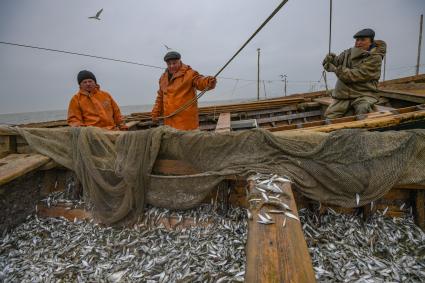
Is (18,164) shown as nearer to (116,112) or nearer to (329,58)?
(116,112)

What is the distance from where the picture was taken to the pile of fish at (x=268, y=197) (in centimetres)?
238

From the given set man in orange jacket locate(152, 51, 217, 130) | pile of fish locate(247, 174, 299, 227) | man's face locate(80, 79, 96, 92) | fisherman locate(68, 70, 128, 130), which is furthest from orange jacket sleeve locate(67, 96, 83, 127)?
pile of fish locate(247, 174, 299, 227)

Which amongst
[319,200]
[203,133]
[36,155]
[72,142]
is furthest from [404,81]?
[36,155]

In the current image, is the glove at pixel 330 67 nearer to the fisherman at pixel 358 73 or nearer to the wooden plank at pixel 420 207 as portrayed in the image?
the fisherman at pixel 358 73

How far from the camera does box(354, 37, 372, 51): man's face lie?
5648 mm

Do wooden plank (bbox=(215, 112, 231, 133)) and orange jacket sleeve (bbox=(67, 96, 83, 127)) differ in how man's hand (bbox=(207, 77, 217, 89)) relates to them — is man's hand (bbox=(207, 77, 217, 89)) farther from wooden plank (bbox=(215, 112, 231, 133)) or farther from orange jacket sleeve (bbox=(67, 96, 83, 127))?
orange jacket sleeve (bbox=(67, 96, 83, 127))

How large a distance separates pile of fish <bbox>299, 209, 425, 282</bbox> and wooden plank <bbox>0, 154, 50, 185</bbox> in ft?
16.1

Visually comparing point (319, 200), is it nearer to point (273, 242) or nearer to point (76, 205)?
point (273, 242)

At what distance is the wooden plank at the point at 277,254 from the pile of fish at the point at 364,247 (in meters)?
1.43

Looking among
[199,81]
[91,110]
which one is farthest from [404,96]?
[91,110]

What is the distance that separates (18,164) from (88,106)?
2258mm

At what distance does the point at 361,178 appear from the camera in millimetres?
3473

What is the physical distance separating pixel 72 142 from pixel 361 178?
203 inches

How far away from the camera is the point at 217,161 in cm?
392
